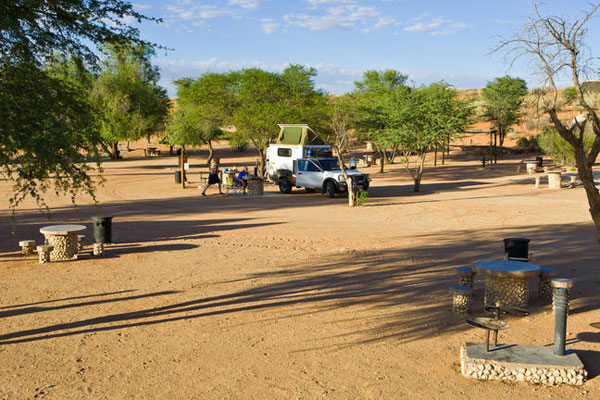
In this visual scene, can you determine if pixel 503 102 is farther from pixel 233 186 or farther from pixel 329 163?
pixel 233 186

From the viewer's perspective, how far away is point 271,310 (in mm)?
8367

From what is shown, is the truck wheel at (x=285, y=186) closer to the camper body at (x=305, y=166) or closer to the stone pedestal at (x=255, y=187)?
the camper body at (x=305, y=166)

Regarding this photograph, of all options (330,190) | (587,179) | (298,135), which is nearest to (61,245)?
(587,179)

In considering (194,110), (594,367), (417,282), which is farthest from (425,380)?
(194,110)

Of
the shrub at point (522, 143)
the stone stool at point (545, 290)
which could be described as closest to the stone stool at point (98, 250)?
the stone stool at point (545, 290)

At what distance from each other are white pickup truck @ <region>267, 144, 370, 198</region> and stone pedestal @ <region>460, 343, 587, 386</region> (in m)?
16.1

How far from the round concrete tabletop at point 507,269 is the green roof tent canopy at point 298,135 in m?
20.0

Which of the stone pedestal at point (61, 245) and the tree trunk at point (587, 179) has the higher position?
the tree trunk at point (587, 179)

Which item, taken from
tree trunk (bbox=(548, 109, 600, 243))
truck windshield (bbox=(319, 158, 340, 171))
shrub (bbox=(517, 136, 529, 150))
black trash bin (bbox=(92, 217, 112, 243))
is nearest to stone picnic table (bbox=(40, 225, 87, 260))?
black trash bin (bbox=(92, 217, 112, 243))

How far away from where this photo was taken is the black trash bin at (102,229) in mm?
12836

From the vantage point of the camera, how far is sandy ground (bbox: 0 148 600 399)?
19.6 feet

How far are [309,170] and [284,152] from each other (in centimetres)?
221

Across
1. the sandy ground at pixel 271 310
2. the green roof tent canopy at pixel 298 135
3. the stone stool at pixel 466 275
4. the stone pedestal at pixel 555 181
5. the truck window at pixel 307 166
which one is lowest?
the sandy ground at pixel 271 310

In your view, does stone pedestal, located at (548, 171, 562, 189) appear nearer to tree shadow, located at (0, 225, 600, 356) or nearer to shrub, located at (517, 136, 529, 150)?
tree shadow, located at (0, 225, 600, 356)
